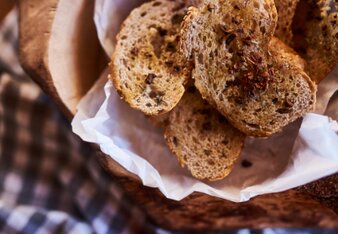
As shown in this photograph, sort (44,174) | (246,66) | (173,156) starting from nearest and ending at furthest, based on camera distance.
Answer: (246,66)
(173,156)
(44,174)

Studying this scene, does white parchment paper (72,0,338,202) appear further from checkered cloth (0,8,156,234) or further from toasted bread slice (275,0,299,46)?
checkered cloth (0,8,156,234)

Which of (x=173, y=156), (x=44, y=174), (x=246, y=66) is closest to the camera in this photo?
(x=246, y=66)

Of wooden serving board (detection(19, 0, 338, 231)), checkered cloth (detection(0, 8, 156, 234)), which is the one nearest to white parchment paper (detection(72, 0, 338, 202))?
wooden serving board (detection(19, 0, 338, 231))

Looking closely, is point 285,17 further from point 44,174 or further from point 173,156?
point 44,174

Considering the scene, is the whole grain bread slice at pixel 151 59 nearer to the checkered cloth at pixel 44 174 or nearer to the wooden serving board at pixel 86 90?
the wooden serving board at pixel 86 90

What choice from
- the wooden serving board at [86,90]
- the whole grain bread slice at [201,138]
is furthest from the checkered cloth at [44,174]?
the whole grain bread slice at [201,138]

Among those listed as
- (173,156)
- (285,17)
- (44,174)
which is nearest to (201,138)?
(173,156)
